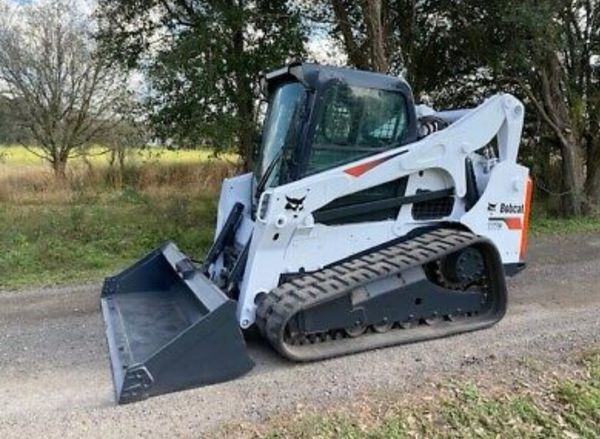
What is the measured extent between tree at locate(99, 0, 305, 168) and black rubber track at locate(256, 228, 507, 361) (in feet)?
15.8

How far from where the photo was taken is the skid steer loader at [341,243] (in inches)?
156

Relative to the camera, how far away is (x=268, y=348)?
4.27 m

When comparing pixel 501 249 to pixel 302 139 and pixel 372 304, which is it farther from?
pixel 302 139

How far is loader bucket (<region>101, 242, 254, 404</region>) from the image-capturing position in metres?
3.49

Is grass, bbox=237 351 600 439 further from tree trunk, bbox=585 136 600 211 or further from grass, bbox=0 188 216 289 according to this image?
tree trunk, bbox=585 136 600 211

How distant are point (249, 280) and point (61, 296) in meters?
2.56

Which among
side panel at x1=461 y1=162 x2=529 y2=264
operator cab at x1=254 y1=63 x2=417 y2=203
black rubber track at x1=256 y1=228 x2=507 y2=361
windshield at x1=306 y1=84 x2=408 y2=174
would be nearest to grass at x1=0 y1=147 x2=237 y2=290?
operator cab at x1=254 y1=63 x2=417 y2=203

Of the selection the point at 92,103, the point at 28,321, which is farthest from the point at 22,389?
the point at 92,103

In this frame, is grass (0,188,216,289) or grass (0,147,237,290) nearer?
grass (0,188,216,289)

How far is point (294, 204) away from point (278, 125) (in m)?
0.90

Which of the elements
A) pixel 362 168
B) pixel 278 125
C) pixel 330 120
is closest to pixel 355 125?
pixel 330 120

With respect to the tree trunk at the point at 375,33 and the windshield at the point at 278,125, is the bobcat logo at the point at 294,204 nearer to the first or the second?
the windshield at the point at 278,125

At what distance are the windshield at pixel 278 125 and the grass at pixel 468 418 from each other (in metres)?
1.97

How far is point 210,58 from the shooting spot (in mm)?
8383
